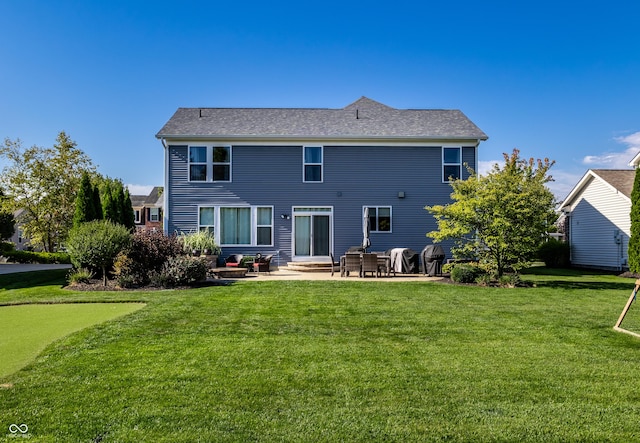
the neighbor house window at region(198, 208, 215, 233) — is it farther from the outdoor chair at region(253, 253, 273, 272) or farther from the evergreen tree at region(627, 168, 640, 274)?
the evergreen tree at region(627, 168, 640, 274)

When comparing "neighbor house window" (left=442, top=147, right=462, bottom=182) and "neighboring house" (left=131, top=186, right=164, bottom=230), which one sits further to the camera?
"neighboring house" (left=131, top=186, right=164, bottom=230)

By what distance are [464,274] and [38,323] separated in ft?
33.2

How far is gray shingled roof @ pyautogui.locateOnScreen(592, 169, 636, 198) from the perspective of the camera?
19547mm

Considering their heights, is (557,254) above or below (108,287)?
above

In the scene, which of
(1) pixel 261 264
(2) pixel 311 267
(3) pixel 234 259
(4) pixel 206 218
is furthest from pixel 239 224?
(2) pixel 311 267

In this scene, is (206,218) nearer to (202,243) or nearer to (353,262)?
(202,243)

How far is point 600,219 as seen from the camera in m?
20.8

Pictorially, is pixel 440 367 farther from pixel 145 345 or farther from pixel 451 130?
pixel 451 130

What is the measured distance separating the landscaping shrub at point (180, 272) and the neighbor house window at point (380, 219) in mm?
7750

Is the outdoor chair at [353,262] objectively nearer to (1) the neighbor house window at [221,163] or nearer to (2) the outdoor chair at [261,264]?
(2) the outdoor chair at [261,264]

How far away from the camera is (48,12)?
1255 centimetres

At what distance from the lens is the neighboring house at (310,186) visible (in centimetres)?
1820

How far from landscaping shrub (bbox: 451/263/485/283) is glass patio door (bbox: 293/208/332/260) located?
6114mm

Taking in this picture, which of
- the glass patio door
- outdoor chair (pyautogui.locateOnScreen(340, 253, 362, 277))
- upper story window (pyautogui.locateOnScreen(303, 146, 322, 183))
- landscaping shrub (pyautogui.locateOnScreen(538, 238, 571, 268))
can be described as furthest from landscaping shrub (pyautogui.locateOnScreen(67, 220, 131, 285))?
landscaping shrub (pyautogui.locateOnScreen(538, 238, 571, 268))
